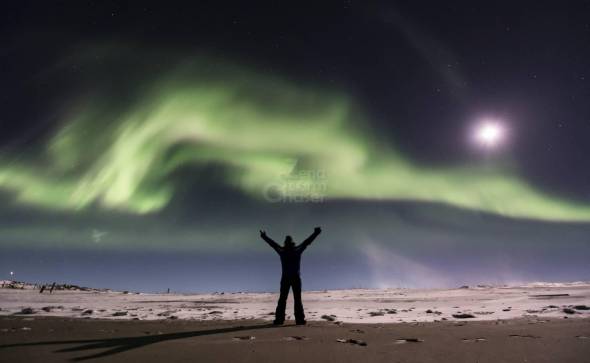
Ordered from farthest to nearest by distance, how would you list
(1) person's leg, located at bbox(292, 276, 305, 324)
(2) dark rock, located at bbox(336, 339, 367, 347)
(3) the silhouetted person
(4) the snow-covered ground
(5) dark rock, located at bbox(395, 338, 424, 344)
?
1. (4) the snow-covered ground
2. (3) the silhouetted person
3. (1) person's leg, located at bbox(292, 276, 305, 324)
4. (5) dark rock, located at bbox(395, 338, 424, 344)
5. (2) dark rock, located at bbox(336, 339, 367, 347)

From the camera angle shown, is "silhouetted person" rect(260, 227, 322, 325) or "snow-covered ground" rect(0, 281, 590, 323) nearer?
"silhouetted person" rect(260, 227, 322, 325)

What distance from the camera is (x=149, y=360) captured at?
4.84m

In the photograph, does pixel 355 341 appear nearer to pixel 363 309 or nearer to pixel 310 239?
pixel 310 239

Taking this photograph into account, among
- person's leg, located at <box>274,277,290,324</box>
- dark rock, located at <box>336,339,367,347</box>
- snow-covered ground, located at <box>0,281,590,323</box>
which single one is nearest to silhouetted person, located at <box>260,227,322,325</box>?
person's leg, located at <box>274,277,290,324</box>

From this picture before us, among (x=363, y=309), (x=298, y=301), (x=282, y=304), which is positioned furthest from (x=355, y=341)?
(x=363, y=309)

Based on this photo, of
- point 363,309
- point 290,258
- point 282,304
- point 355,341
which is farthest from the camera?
point 363,309

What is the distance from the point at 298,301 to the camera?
10.5 m

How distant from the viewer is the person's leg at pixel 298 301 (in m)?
10.1

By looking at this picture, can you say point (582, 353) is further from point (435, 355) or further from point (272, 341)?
point (272, 341)

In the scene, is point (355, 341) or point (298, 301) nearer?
point (355, 341)

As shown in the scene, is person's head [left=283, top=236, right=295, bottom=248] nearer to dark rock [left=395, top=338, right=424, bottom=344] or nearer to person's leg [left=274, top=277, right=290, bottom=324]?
person's leg [left=274, top=277, right=290, bottom=324]

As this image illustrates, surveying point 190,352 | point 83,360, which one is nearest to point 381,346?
point 190,352

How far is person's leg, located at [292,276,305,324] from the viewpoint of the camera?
1014cm

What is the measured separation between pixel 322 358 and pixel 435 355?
1.50 m
